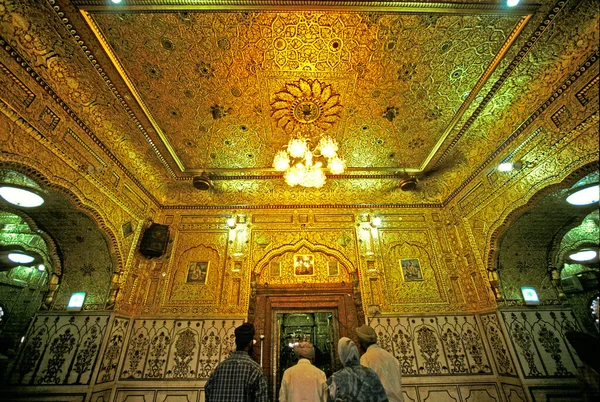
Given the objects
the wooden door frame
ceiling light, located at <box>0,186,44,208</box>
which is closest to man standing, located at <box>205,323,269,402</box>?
the wooden door frame

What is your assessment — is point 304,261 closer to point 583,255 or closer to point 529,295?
point 529,295

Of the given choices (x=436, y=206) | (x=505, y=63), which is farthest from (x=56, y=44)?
(x=436, y=206)

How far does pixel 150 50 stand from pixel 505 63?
16.1ft

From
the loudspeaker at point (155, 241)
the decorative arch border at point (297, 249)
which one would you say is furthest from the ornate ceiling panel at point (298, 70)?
the decorative arch border at point (297, 249)

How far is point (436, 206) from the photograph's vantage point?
6145 mm

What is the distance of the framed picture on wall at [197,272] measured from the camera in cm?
531

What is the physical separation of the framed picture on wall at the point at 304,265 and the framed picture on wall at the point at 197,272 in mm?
2018

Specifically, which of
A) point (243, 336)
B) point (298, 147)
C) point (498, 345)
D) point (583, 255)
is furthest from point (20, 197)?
point (583, 255)

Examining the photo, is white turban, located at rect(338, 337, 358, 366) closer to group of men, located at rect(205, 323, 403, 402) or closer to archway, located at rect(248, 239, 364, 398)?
group of men, located at rect(205, 323, 403, 402)

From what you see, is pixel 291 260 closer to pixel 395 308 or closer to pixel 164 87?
pixel 395 308

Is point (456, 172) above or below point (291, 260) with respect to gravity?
above

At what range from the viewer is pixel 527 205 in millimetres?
3969

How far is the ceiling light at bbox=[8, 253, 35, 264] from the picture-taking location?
623cm

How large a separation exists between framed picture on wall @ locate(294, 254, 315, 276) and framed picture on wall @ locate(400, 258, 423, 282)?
2.02 m
